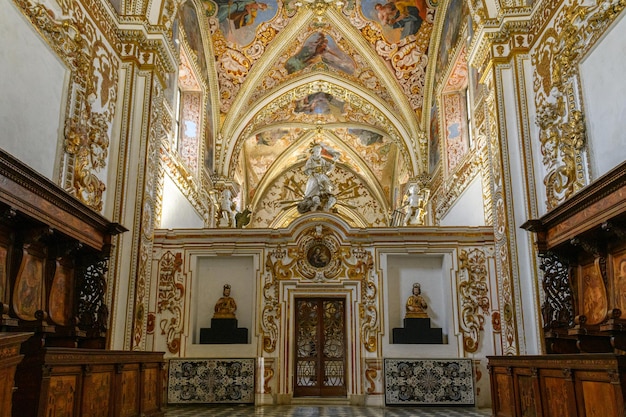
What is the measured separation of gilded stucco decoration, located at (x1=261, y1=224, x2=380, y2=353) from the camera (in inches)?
512

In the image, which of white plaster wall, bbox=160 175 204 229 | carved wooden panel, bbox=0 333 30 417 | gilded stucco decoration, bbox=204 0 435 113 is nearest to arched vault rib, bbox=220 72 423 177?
gilded stucco decoration, bbox=204 0 435 113

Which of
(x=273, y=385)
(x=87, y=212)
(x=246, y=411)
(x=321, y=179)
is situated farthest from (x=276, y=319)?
(x=87, y=212)

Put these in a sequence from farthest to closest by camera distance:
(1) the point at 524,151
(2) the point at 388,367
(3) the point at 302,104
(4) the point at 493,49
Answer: (3) the point at 302,104, (2) the point at 388,367, (4) the point at 493,49, (1) the point at 524,151

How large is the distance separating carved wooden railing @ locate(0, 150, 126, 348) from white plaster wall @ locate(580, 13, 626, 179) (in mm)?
6758

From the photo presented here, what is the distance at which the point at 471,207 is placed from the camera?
14.7 metres

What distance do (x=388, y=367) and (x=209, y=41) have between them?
1074 cm

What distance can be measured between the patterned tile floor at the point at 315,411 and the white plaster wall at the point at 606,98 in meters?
4.96

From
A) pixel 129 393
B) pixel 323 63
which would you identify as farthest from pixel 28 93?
pixel 323 63

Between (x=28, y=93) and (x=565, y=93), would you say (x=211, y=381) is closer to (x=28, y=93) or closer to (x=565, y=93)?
(x=28, y=93)

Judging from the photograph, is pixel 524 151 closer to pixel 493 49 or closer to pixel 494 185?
pixel 494 185

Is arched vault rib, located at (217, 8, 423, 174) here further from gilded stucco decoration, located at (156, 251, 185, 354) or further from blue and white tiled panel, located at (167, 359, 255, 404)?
blue and white tiled panel, located at (167, 359, 255, 404)

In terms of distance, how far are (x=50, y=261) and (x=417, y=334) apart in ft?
25.2

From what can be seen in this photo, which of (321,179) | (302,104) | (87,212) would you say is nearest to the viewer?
(87,212)

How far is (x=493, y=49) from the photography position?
1065 cm
